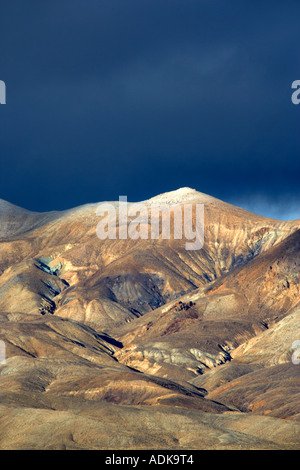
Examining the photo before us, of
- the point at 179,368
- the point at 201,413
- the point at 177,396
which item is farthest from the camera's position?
the point at 179,368

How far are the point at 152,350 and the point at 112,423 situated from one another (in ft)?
299

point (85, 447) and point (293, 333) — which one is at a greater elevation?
point (293, 333)

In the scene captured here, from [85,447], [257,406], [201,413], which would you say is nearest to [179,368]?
[257,406]

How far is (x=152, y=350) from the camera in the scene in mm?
189375

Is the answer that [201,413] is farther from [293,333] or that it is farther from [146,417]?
[293,333]

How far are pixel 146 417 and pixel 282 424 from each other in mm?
16264

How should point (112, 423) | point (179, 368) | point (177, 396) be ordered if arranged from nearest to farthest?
point (112, 423) < point (177, 396) < point (179, 368)

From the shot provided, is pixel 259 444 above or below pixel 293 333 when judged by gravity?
below

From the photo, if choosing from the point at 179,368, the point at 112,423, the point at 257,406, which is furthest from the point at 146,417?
the point at 179,368

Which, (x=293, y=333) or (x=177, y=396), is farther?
(x=293, y=333)

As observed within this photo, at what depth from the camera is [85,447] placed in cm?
8888

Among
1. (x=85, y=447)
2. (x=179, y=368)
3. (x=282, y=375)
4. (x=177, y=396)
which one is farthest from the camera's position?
(x=179, y=368)
